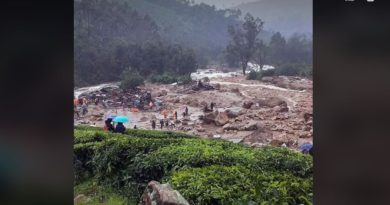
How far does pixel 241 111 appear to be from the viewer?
168 inches

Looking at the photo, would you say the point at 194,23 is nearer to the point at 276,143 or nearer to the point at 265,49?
the point at 265,49

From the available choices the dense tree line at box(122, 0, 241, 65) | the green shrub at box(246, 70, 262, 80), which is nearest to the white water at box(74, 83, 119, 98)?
the dense tree line at box(122, 0, 241, 65)

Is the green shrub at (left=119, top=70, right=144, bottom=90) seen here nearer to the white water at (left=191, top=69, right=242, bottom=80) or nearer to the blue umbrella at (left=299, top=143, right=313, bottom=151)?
the white water at (left=191, top=69, right=242, bottom=80)

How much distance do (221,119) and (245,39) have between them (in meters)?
0.76

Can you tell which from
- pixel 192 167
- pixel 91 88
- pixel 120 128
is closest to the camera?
pixel 192 167

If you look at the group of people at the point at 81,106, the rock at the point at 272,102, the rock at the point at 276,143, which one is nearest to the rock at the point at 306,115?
the rock at the point at 272,102

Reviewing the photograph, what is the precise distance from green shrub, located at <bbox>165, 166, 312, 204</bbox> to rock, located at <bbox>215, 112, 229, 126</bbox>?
0.40m

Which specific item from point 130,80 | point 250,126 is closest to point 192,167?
point 250,126

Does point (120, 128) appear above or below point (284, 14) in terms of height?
below
